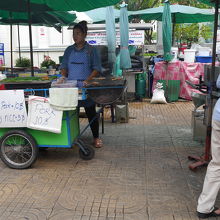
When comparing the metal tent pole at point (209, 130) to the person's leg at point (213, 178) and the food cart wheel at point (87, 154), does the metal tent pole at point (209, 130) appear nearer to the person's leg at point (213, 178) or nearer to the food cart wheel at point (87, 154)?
the person's leg at point (213, 178)

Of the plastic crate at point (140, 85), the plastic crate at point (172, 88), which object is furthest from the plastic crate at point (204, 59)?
the plastic crate at point (140, 85)

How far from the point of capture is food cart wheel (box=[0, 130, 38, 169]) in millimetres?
4105

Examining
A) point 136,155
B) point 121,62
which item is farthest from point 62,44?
point 136,155

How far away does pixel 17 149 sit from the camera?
13.8 ft

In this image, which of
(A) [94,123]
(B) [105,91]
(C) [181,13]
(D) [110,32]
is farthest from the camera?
(C) [181,13]

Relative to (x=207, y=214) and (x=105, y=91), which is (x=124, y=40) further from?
(x=207, y=214)

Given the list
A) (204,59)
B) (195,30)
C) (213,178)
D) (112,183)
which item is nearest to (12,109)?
(112,183)

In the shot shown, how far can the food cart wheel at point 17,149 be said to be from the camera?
411 cm

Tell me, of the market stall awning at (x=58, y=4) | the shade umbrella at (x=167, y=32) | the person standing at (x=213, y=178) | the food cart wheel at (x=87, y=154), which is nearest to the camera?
the person standing at (x=213, y=178)

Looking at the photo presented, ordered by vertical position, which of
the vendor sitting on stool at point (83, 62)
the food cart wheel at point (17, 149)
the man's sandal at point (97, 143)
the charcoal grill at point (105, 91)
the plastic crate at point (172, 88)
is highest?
the vendor sitting on stool at point (83, 62)

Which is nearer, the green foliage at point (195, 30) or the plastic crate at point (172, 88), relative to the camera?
the plastic crate at point (172, 88)

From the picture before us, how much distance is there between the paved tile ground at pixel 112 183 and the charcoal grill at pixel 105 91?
1.00 meters

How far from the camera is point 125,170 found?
13.7 feet

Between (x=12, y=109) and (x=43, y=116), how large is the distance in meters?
0.43
